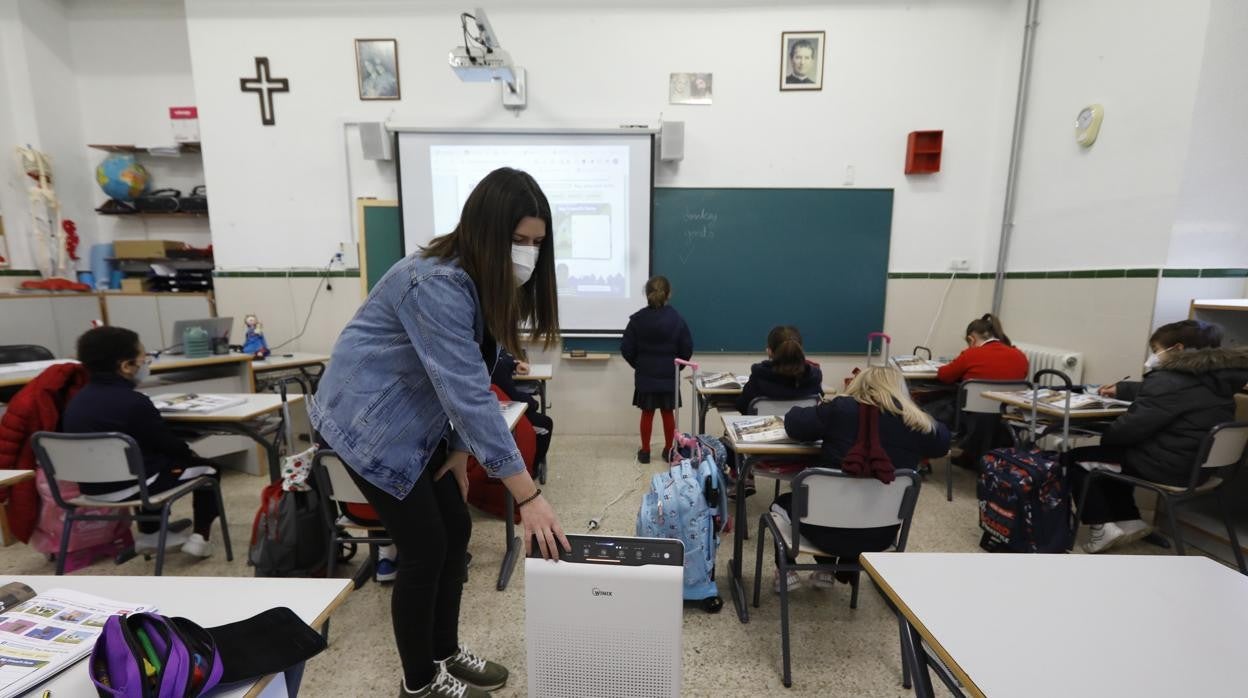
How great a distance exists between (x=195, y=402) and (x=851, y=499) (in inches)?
117

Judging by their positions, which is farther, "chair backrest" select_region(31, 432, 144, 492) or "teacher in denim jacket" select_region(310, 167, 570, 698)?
"chair backrest" select_region(31, 432, 144, 492)

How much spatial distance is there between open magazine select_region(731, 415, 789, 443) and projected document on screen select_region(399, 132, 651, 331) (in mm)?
2156

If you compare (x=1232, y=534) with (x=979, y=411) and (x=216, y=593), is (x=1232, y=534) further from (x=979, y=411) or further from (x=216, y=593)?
(x=216, y=593)

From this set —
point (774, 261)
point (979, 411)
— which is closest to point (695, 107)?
point (774, 261)

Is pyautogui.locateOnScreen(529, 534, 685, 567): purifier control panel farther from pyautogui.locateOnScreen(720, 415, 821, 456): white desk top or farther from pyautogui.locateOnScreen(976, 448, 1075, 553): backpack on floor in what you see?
pyautogui.locateOnScreen(976, 448, 1075, 553): backpack on floor

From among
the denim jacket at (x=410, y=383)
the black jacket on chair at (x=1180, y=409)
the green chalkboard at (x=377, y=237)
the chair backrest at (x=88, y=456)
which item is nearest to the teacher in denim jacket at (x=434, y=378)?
the denim jacket at (x=410, y=383)

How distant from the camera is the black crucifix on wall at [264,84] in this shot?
13.4ft

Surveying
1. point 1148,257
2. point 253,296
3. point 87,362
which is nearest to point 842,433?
point 1148,257

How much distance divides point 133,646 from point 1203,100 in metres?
4.62

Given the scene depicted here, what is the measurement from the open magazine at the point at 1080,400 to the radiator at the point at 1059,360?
64 centimetres

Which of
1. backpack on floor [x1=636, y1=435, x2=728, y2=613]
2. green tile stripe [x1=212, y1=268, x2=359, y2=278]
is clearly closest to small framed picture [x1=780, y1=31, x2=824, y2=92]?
backpack on floor [x1=636, y1=435, x2=728, y2=613]

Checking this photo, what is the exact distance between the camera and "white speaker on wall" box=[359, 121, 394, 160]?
392cm

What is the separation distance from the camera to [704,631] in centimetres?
192

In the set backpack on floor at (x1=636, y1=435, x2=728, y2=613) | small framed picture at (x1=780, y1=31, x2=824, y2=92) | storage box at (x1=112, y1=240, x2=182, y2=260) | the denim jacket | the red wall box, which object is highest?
small framed picture at (x1=780, y1=31, x2=824, y2=92)
